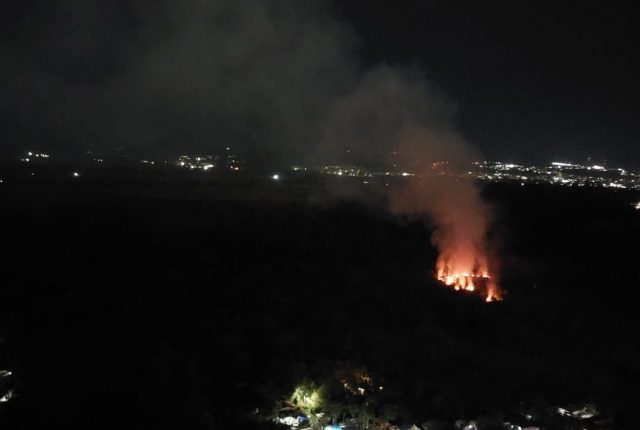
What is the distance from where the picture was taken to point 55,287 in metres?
12.3

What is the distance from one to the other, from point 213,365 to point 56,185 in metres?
22.8

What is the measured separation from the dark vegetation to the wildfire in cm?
43

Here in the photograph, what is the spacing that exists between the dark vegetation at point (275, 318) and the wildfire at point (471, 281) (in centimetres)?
43

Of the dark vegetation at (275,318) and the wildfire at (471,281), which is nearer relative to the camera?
the dark vegetation at (275,318)

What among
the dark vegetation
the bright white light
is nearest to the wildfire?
the dark vegetation

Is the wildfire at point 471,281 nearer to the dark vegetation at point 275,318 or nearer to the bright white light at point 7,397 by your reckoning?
the dark vegetation at point 275,318

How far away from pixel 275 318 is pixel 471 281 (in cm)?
589

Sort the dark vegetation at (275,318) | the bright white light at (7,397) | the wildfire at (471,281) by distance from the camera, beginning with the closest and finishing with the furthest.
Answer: the bright white light at (7,397), the dark vegetation at (275,318), the wildfire at (471,281)

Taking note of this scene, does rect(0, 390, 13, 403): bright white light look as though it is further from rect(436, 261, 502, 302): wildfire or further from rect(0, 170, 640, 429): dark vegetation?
rect(436, 261, 502, 302): wildfire

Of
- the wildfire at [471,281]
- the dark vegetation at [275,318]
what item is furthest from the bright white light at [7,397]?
the wildfire at [471,281]

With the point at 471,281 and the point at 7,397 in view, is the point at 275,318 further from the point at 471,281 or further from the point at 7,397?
the point at 471,281

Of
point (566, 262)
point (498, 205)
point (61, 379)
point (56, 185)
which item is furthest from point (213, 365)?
point (56, 185)

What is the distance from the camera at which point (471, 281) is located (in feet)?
44.9

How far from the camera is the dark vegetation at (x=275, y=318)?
25.1 ft
